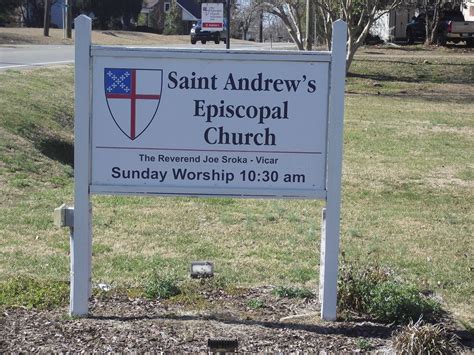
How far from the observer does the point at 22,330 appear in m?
5.24

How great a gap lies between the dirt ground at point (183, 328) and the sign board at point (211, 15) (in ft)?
99.8

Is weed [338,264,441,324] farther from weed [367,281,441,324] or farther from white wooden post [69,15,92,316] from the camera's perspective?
white wooden post [69,15,92,316]

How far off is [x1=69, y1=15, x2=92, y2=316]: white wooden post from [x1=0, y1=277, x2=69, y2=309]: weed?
32 cm

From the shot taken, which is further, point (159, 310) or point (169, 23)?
point (169, 23)

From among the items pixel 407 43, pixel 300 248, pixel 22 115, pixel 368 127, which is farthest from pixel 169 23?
pixel 300 248

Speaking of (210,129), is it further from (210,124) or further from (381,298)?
(381,298)

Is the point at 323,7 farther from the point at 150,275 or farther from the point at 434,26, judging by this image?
the point at 150,275

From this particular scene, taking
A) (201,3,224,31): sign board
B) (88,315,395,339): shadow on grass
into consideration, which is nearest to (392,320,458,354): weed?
(88,315,395,339): shadow on grass

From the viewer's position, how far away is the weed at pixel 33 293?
19.0 feet

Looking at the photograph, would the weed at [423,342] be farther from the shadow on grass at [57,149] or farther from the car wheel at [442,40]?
the car wheel at [442,40]

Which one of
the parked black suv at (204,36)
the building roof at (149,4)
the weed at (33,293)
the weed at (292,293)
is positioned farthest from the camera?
the building roof at (149,4)

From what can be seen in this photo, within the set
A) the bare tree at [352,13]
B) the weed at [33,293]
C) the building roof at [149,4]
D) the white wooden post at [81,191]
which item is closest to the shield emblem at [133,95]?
the white wooden post at [81,191]

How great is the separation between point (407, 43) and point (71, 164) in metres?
42.1

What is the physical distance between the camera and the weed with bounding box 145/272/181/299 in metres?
5.99
